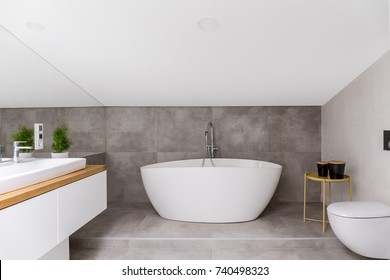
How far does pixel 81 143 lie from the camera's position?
11.0ft

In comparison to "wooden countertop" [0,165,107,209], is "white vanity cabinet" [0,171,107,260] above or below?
below

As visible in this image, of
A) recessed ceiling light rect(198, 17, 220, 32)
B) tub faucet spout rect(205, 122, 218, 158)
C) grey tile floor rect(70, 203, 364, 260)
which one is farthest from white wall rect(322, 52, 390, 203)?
recessed ceiling light rect(198, 17, 220, 32)

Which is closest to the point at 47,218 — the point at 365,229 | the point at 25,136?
the point at 25,136

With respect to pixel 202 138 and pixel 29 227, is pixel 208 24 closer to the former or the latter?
pixel 29 227

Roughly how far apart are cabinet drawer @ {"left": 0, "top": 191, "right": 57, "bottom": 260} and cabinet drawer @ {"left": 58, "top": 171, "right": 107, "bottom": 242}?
0.09 metres

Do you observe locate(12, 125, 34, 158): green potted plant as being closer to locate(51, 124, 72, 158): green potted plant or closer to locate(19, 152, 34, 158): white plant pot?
locate(19, 152, 34, 158): white plant pot

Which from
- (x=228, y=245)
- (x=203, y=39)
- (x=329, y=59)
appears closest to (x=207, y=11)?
(x=203, y=39)

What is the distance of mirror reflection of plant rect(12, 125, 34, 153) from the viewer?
252cm

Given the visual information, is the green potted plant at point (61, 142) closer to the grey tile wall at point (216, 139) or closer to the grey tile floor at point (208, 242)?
the grey tile floor at point (208, 242)

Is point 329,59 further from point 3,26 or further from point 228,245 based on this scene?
point 3,26

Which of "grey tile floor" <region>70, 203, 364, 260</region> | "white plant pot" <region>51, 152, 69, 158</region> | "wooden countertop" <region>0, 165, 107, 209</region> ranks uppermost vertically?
"white plant pot" <region>51, 152, 69, 158</region>

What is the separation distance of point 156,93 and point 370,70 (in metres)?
2.39

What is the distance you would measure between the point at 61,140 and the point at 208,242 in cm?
170

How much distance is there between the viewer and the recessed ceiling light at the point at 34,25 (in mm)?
2570
